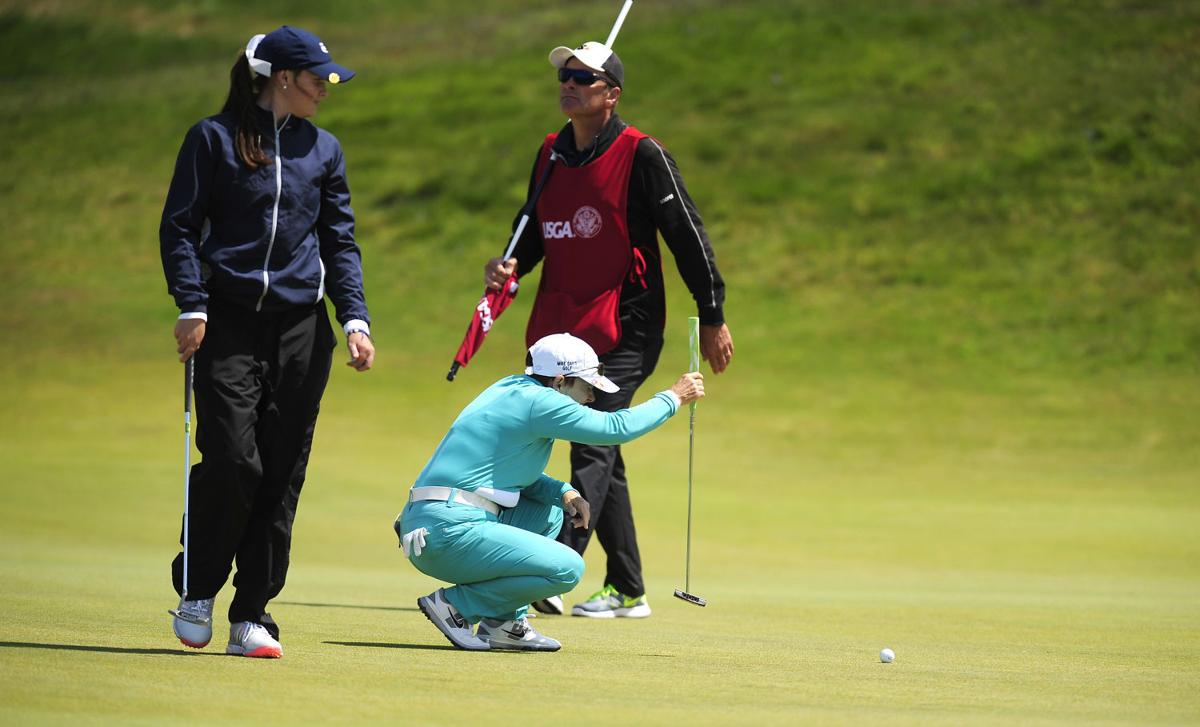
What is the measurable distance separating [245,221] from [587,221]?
2.15m

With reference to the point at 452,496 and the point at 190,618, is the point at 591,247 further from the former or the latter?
the point at 190,618

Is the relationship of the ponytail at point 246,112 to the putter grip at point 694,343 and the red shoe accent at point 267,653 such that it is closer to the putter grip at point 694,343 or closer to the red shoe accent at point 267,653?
the red shoe accent at point 267,653

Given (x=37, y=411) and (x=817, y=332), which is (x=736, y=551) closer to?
(x=37, y=411)

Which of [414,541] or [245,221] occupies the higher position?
[245,221]

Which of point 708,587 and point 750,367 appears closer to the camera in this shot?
point 708,587

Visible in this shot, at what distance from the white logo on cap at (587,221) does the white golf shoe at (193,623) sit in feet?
8.71

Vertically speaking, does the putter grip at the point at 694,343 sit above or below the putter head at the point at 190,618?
above

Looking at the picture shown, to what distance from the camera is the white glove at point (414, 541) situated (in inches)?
258

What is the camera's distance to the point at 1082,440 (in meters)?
21.5

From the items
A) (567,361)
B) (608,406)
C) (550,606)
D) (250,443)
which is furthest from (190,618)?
(550,606)

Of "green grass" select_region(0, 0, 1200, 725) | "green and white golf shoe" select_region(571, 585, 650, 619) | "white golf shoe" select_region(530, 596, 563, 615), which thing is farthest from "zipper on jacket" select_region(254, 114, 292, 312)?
"green and white golf shoe" select_region(571, 585, 650, 619)

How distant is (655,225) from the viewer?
8.04 metres

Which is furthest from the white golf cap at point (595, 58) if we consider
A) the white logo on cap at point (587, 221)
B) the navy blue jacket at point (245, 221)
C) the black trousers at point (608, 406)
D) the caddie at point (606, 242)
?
the navy blue jacket at point (245, 221)

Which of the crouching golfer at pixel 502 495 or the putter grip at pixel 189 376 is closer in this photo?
the putter grip at pixel 189 376
